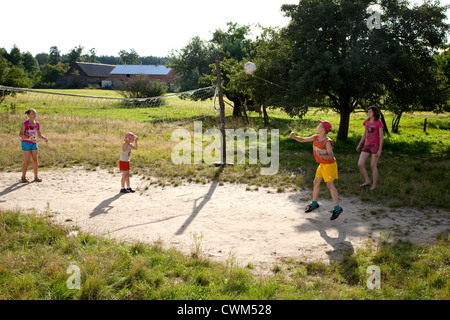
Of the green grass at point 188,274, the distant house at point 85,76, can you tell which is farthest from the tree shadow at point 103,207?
the distant house at point 85,76

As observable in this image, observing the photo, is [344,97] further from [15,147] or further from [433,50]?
[15,147]

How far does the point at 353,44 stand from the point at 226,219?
8.88 m

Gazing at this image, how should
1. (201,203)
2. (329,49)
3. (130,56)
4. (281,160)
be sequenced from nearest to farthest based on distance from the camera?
(201,203)
(281,160)
(329,49)
(130,56)

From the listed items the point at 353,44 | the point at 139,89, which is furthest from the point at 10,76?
the point at 353,44

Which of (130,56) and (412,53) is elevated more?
(130,56)

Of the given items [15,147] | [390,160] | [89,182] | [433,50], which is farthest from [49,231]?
[433,50]

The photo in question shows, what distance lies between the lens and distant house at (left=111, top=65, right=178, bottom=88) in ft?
239

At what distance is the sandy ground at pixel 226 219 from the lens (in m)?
4.89

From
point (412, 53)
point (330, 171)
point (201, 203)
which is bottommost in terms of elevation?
point (201, 203)

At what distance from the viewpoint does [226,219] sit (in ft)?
20.1

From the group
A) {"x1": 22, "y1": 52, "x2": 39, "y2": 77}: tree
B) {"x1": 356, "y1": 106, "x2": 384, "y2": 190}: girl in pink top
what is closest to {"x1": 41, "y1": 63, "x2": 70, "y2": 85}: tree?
{"x1": 22, "y1": 52, "x2": 39, "y2": 77}: tree

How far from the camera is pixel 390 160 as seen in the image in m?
10.6

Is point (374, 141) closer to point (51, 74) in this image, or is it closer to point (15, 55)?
point (51, 74)
